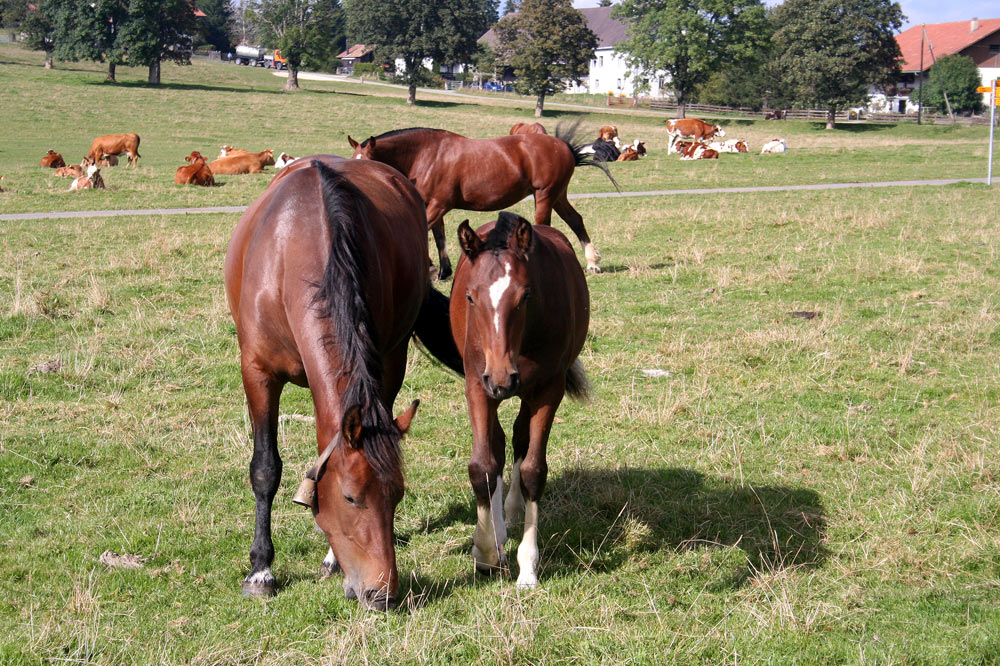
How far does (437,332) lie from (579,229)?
6769 millimetres

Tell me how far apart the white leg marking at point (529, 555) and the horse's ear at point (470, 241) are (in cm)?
127

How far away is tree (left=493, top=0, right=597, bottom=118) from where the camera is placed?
203ft

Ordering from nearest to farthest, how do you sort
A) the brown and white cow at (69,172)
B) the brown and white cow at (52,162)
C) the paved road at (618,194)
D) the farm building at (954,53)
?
the paved road at (618,194)
the brown and white cow at (69,172)
the brown and white cow at (52,162)
the farm building at (954,53)

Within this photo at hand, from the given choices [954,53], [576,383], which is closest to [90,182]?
[576,383]

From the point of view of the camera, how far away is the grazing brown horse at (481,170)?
11.7 m

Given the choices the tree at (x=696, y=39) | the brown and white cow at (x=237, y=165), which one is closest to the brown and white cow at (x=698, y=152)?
the brown and white cow at (x=237, y=165)

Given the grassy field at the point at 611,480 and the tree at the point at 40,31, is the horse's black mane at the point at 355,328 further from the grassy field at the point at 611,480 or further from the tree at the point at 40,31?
the tree at the point at 40,31

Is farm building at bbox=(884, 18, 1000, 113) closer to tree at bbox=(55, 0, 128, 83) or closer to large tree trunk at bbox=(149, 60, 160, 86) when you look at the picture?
large tree trunk at bbox=(149, 60, 160, 86)

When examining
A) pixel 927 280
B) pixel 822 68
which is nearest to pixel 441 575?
pixel 927 280

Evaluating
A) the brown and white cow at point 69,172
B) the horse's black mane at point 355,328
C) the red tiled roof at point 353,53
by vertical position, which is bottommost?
the horse's black mane at point 355,328

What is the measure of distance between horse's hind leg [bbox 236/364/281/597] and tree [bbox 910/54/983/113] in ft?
249

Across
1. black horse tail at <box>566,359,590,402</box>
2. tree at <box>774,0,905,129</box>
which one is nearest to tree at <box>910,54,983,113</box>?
tree at <box>774,0,905,129</box>

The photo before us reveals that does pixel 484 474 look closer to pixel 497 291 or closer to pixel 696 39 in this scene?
pixel 497 291

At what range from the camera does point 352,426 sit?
3.30m
